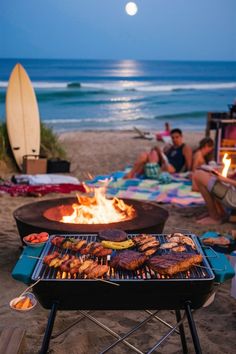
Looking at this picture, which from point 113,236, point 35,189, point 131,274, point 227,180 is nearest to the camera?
point 131,274

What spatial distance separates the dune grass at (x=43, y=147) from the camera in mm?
10148

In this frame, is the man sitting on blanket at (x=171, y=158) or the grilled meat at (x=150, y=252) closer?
the grilled meat at (x=150, y=252)

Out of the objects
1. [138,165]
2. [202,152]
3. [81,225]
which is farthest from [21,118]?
[81,225]

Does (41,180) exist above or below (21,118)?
below

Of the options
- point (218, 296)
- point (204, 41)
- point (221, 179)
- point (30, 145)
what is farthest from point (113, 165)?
point (204, 41)

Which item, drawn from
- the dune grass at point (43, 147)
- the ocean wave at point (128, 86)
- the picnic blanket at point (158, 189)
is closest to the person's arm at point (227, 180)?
the picnic blanket at point (158, 189)

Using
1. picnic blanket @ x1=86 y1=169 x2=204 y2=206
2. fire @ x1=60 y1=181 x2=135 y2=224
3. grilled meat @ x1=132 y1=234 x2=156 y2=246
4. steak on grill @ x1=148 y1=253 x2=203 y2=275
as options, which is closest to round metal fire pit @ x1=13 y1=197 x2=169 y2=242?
fire @ x1=60 y1=181 x2=135 y2=224

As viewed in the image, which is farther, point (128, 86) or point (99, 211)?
point (128, 86)

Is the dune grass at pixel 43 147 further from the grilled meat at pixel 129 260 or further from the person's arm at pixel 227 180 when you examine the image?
the grilled meat at pixel 129 260

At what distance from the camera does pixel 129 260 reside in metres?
2.92

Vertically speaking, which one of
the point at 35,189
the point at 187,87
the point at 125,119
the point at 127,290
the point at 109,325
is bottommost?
the point at 109,325

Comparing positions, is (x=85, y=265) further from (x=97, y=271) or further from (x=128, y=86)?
(x=128, y=86)

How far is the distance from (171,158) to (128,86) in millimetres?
35282

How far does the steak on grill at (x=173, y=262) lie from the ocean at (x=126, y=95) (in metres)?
16.1
